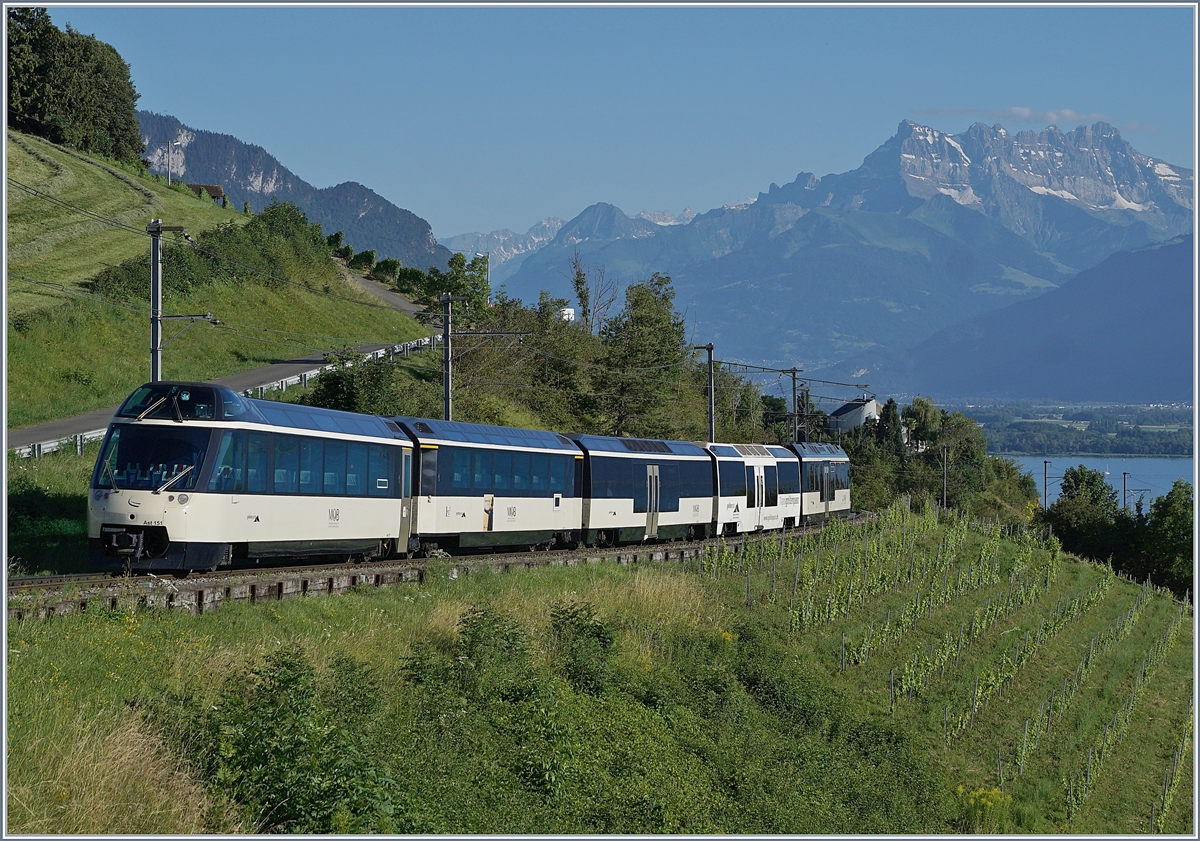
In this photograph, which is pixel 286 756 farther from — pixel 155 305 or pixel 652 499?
pixel 652 499

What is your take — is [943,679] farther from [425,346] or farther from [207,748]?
[425,346]

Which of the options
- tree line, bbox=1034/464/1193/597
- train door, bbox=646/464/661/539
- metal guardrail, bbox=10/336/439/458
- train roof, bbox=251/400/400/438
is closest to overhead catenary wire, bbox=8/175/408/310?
metal guardrail, bbox=10/336/439/458

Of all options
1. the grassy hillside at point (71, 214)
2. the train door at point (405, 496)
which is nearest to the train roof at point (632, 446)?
the train door at point (405, 496)

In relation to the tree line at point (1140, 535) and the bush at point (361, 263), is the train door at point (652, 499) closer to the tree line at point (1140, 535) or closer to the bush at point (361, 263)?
the tree line at point (1140, 535)

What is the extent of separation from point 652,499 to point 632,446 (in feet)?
6.99

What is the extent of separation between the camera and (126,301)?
57.0m

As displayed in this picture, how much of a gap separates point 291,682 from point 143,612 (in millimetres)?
4918

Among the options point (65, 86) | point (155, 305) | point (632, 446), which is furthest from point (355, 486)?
point (65, 86)

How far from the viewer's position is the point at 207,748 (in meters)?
13.5

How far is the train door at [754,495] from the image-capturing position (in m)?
45.8

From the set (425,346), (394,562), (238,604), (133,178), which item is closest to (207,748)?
(238,604)

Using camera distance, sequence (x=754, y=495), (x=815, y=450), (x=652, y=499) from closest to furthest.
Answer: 1. (x=652, y=499)
2. (x=754, y=495)
3. (x=815, y=450)

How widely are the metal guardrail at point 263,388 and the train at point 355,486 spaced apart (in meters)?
6.30

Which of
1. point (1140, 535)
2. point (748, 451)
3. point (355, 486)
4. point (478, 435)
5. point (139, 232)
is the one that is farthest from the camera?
point (1140, 535)
